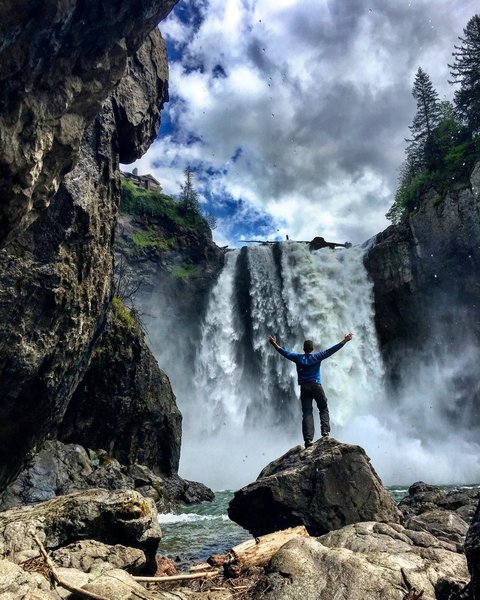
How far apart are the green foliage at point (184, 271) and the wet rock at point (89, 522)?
112 feet

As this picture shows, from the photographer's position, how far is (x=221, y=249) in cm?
4553

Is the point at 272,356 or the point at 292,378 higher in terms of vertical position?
the point at 272,356

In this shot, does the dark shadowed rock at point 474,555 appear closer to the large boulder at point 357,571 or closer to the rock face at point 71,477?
the large boulder at point 357,571

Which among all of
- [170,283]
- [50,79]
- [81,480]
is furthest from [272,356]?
Answer: [50,79]

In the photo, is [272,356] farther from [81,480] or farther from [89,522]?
[89,522]

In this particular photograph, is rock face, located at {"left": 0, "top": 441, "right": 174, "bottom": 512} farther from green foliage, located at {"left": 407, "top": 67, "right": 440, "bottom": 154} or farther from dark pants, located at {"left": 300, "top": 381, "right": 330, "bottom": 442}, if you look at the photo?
green foliage, located at {"left": 407, "top": 67, "right": 440, "bottom": 154}

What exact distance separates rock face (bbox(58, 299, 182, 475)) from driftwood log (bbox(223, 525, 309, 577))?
16970 millimetres

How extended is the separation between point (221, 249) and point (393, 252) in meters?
17.3

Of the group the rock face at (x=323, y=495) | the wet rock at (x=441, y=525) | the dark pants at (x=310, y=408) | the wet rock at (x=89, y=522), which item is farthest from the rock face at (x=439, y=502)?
the wet rock at (x=89, y=522)

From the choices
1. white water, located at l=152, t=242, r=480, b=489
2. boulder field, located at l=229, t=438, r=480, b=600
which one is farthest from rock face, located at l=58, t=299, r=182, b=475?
boulder field, located at l=229, t=438, r=480, b=600

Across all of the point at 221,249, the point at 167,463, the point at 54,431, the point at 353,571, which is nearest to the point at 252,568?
the point at 353,571

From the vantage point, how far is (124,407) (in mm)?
23172

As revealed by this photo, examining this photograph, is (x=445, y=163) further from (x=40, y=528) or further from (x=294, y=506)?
(x=40, y=528)

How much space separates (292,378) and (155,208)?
2266 cm
